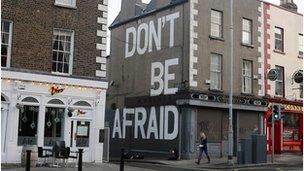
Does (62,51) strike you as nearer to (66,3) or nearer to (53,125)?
(66,3)

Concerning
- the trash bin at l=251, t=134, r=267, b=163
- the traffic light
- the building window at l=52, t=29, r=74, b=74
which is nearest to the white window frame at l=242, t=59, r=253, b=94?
the traffic light

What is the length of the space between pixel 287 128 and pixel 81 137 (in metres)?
16.0

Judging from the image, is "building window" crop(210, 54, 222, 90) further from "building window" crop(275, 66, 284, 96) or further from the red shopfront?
"building window" crop(275, 66, 284, 96)

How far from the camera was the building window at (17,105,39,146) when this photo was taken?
20938mm

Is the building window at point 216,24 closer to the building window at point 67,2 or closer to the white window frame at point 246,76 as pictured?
the white window frame at point 246,76

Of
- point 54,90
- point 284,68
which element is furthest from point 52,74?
point 284,68

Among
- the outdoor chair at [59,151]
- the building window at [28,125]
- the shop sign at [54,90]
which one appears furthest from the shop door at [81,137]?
the outdoor chair at [59,151]

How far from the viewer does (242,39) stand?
1216 inches

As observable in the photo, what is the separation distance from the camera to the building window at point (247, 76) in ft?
101

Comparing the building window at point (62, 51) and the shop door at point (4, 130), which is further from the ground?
the building window at point (62, 51)

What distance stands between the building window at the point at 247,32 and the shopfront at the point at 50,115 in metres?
11.7

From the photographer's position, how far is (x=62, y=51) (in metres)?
22.4

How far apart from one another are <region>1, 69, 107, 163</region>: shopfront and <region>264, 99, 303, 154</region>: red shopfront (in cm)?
1320

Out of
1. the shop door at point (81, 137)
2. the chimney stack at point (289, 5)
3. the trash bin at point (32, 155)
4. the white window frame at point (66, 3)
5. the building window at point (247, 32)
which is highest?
the chimney stack at point (289, 5)
